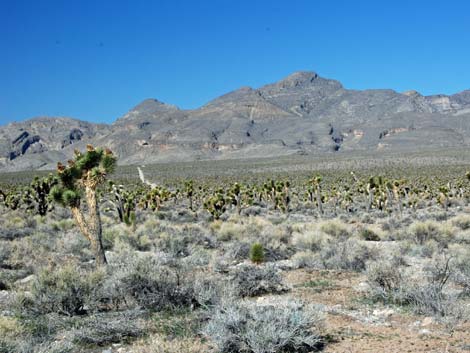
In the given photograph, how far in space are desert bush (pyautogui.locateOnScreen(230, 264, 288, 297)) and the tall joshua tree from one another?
4783 millimetres

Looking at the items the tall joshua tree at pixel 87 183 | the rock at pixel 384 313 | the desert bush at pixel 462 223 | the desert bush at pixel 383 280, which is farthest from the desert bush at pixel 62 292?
the desert bush at pixel 462 223

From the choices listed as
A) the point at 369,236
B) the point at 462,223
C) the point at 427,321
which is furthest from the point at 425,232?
the point at 427,321

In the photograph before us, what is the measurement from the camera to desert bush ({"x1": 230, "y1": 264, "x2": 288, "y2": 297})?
1048 centimetres

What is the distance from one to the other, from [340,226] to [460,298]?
12184mm

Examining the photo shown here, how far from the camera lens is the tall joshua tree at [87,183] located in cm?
1410

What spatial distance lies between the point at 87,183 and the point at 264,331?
29.5 feet

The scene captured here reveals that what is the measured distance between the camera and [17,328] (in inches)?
267

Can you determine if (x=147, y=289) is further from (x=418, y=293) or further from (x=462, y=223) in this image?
(x=462, y=223)

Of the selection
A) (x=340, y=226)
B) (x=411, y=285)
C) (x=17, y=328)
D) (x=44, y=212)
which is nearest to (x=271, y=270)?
(x=411, y=285)

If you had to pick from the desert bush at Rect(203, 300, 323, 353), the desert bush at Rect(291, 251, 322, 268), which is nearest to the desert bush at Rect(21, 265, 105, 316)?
the desert bush at Rect(203, 300, 323, 353)

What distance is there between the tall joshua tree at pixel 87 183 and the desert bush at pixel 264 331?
7560mm

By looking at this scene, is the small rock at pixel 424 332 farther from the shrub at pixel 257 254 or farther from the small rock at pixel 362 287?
the shrub at pixel 257 254

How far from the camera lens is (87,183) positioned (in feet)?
46.8

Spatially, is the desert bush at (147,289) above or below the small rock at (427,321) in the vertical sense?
above
